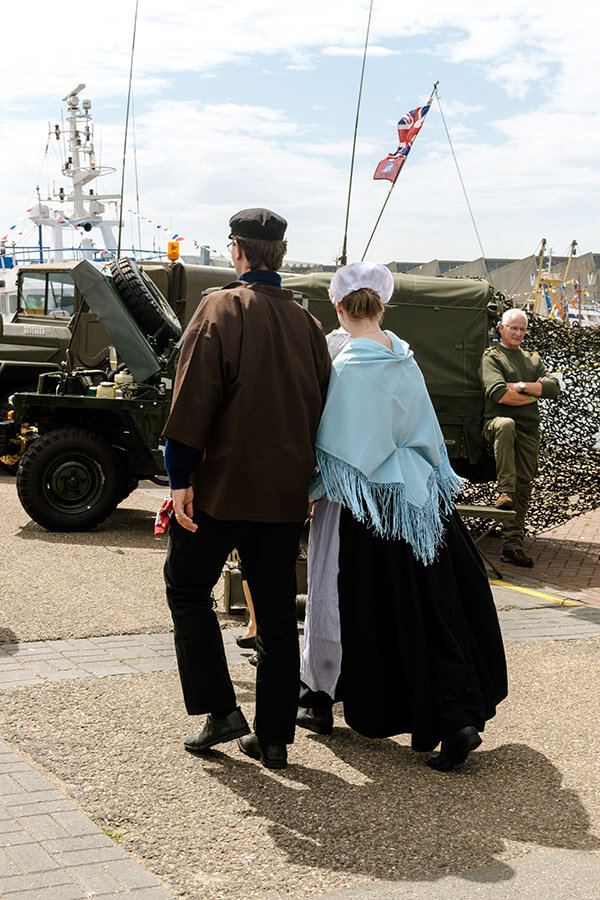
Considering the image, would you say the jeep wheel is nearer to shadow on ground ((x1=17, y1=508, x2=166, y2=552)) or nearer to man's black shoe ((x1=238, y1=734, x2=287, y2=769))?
shadow on ground ((x1=17, y1=508, x2=166, y2=552))

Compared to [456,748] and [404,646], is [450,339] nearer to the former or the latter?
[404,646]

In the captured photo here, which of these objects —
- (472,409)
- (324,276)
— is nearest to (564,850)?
(472,409)

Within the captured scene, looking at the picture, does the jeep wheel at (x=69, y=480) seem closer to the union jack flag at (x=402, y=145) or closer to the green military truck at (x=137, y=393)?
the green military truck at (x=137, y=393)

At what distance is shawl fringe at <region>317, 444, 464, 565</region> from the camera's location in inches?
151

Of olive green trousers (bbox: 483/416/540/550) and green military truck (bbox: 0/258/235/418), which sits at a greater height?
green military truck (bbox: 0/258/235/418)

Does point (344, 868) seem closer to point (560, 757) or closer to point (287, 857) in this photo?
point (287, 857)

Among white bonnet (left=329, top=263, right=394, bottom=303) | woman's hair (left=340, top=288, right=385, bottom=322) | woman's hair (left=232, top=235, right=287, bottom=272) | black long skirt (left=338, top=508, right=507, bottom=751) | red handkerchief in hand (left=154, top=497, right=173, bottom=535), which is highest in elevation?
woman's hair (left=232, top=235, right=287, bottom=272)

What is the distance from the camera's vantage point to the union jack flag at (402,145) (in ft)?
36.7

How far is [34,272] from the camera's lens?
14078 mm

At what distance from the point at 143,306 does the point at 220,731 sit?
5508mm

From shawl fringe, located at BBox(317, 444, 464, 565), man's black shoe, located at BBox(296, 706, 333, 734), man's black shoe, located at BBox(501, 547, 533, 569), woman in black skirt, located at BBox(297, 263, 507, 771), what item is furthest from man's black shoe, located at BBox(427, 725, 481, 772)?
man's black shoe, located at BBox(501, 547, 533, 569)

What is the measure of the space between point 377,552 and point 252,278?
1039mm

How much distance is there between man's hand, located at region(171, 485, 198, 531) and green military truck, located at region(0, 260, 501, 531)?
485 cm

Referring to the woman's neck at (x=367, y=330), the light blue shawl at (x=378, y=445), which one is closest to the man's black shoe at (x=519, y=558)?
the light blue shawl at (x=378, y=445)
